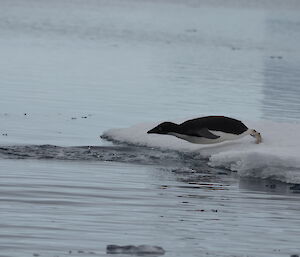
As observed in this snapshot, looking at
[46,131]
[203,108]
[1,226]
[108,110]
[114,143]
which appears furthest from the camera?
[203,108]

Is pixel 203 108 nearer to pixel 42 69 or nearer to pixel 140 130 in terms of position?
pixel 140 130

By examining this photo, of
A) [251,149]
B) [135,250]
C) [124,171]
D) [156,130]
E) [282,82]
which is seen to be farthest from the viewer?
[282,82]

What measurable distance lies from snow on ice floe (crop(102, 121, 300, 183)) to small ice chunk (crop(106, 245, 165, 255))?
446 centimetres

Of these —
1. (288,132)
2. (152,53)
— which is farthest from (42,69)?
(288,132)

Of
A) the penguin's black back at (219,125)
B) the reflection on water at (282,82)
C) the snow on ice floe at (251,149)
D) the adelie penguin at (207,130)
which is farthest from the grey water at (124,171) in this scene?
the penguin's black back at (219,125)

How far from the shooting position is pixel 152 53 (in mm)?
45688

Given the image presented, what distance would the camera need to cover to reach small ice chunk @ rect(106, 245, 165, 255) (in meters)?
9.02

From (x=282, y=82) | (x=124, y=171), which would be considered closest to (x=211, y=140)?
(x=124, y=171)

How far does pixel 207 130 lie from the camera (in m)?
14.8

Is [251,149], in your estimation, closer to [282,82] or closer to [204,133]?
[204,133]

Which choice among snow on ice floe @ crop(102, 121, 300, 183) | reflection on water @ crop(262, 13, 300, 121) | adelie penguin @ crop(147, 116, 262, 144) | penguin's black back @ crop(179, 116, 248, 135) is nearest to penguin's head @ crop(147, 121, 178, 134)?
adelie penguin @ crop(147, 116, 262, 144)

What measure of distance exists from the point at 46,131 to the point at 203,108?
6541mm

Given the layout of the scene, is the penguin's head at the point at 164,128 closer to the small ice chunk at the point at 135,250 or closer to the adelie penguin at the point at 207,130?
the adelie penguin at the point at 207,130

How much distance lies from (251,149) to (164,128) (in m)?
1.26
